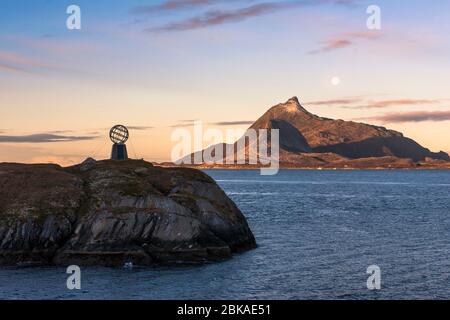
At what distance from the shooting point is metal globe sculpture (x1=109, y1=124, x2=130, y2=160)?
9538 cm

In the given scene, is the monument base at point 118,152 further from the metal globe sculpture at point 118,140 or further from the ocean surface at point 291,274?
the ocean surface at point 291,274

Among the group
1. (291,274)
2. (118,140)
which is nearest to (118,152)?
(118,140)

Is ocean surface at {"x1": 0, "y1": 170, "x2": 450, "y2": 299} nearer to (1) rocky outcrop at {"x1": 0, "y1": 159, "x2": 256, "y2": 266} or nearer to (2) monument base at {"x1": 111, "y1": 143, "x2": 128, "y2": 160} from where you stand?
(1) rocky outcrop at {"x1": 0, "y1": 159, "x2": 256, "y2": 266}

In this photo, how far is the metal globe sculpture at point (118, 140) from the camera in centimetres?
9538

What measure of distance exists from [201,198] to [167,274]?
17840 millimetres

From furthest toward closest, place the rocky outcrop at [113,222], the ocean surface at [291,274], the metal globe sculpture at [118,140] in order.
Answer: the metal globe sculpture at [118,140] → the rocky outcrop at [113,222] → the ocean surface at [291,274]

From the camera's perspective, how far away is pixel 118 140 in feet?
314

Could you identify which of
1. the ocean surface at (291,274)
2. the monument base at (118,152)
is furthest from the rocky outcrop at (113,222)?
the monument base at (118,152)

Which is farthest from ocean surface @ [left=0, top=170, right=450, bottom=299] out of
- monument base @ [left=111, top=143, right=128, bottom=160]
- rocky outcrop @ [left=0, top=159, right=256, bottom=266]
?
monument base @ [left=111, top=143, right=128, bottom=160]

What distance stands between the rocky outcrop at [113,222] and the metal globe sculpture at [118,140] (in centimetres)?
2084

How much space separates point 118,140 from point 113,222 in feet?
118

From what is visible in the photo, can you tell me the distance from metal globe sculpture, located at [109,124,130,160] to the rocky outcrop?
20.8m
